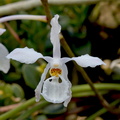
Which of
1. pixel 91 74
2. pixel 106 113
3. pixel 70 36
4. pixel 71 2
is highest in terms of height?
pixel 71 2

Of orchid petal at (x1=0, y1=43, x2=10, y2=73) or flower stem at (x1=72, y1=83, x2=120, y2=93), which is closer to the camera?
orchid petal at (x1=0, y1=43, x2=10, y2=73)

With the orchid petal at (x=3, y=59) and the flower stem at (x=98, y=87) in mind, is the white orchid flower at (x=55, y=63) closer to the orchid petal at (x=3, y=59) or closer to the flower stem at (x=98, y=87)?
the orchid petal at (x=3, y=59)

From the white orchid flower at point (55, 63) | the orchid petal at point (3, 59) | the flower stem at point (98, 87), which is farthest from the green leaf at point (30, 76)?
the white orchid flower at point (55, 63)

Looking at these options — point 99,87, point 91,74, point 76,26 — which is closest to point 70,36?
point 76,26

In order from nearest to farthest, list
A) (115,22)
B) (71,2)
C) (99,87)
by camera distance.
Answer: (99,87), (71,2), (115,22)

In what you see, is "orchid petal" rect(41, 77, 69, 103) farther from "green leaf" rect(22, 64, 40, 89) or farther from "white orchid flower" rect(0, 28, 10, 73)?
"green leaf" rect(22, 64, 40, 89)

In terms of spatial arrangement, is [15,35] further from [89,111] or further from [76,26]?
[89,111]

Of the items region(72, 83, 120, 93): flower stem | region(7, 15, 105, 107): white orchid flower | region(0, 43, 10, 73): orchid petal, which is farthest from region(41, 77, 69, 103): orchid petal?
region(72, 83, 120, 93): flower stem

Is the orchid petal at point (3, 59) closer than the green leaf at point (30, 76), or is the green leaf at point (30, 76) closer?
the orchid petal at point (3, 59)

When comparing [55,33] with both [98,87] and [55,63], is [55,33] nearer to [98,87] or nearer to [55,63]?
[55,63]
